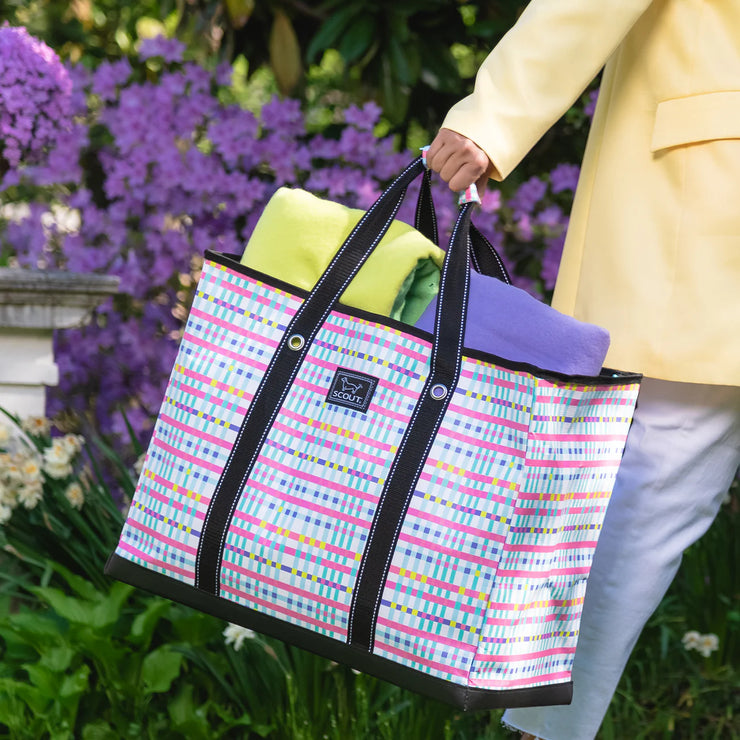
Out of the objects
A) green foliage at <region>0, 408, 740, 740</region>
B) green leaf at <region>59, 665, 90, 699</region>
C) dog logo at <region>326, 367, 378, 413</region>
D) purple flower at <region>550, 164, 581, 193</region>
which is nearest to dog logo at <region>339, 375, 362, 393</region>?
dog logo at <region>326, 367, 378, 413</region>

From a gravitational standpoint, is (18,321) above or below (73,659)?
above

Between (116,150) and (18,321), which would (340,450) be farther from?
(116,150)

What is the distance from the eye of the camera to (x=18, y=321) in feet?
7.25

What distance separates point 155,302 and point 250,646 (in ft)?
4.18

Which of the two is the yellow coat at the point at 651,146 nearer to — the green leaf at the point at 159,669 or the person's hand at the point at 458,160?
the person's hand at the point at 458,160

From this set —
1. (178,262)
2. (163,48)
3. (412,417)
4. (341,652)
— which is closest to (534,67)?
(412,417)

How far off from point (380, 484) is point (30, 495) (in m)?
0.97

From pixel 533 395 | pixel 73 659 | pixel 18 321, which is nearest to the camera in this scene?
pixel 533 395

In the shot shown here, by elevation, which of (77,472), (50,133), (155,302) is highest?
(50,133)

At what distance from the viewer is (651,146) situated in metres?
1.40

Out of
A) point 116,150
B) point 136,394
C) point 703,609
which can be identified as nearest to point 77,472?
point 136,394

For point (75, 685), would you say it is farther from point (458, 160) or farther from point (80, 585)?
point (458, 160)

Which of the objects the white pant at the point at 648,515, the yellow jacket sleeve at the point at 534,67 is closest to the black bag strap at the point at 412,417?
the yellow jacket sleeve at the point at 534,67

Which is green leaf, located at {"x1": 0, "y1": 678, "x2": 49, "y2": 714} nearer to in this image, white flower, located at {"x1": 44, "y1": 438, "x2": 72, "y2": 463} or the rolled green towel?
white flower, located at {"x1": 44, "y1": 438, "x2": 72, "y2": 463}
